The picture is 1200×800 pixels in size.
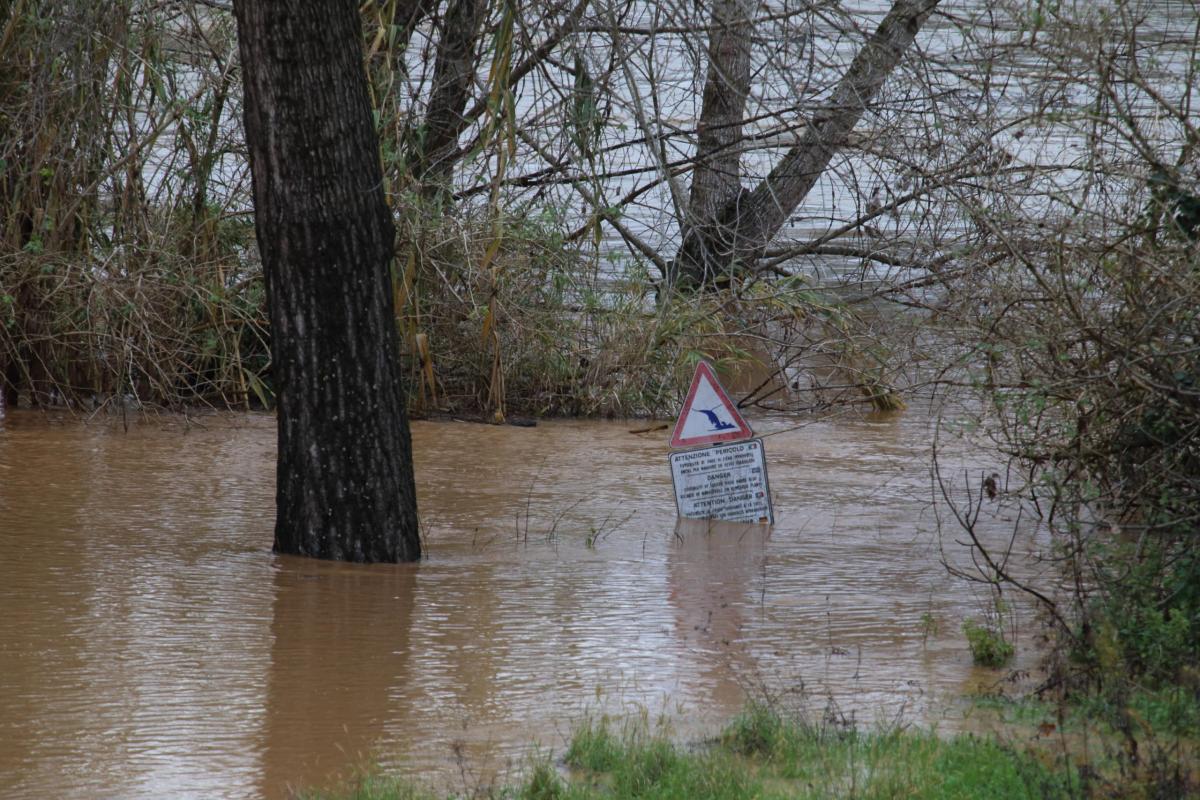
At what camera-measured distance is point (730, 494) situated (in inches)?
326

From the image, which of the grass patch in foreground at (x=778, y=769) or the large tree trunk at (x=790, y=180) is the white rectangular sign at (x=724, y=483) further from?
the grass patch in foreground at (x=778, y=769)

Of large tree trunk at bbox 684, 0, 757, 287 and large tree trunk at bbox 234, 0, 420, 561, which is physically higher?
large tree trunk at bbox 684, 0, 757, 287

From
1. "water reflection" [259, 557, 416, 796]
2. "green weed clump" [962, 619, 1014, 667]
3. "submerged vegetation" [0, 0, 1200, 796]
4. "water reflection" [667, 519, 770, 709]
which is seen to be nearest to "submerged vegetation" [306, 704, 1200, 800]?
"water reflection" [259, 557, 416, 796]

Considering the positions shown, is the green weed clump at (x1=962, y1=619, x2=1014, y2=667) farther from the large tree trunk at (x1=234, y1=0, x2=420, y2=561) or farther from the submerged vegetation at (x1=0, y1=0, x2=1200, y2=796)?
the large tree trunk at (x1=234, y1=0, x2=420, y2=561)

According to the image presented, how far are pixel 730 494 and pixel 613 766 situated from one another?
4.05 m

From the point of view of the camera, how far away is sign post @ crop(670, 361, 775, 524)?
8.24m

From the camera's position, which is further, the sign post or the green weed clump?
the sign post

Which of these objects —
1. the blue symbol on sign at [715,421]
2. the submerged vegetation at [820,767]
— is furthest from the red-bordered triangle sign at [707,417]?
the submerged vegetation at [820,767]

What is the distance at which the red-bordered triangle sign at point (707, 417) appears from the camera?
8242 millimetres

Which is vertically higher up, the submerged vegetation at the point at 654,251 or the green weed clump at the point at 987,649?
the submerged vegetation at the point at 654,251

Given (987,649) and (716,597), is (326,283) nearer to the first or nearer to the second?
Result: (716,597)

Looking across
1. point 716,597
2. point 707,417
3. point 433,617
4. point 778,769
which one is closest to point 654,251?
point 707,417

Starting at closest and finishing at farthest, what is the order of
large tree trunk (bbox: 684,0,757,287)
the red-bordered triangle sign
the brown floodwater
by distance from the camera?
the brown floodwater, the red-bordered triangle sign, large tree trunk (bbox: 684,0,757,287)

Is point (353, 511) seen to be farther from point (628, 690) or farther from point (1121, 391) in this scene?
point (1121, 391)
